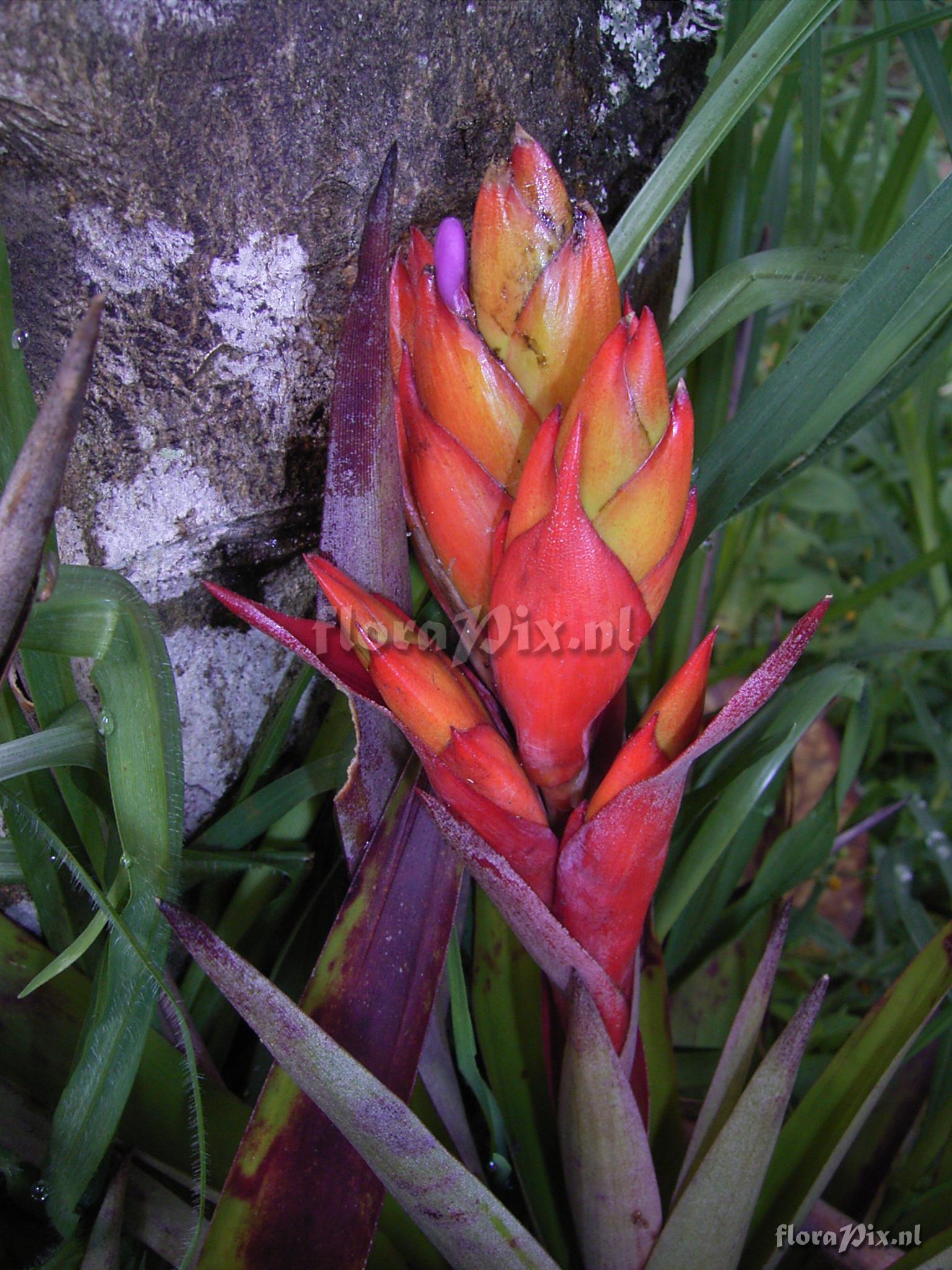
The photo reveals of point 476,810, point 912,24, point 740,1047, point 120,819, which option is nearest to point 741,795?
point 740,1047

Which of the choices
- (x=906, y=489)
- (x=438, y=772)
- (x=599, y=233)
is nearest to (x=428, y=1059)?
(x=438, y=772)

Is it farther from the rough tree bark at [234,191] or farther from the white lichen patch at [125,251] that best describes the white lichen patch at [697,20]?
the white lichen patch at [125,251]

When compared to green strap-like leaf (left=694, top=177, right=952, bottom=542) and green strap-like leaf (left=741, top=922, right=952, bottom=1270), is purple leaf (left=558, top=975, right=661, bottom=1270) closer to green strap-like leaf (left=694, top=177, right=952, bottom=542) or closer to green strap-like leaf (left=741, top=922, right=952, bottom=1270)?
green strap-like leaf (left=741, top=922, right=952, bottom=1270)

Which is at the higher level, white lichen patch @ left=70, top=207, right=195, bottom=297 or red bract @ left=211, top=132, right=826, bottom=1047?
white lichen patch @ left=70, top=207, right=195, bottom=297

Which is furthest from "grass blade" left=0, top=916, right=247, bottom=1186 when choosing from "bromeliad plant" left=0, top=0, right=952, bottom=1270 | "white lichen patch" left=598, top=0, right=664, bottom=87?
"white lichen patch" left=598, top=0, right=664, bottom=87

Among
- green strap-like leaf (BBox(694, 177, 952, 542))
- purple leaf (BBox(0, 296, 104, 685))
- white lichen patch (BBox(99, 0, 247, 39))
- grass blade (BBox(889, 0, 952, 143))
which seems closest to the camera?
purple leaf (BBox(0, 296, 104, 685))

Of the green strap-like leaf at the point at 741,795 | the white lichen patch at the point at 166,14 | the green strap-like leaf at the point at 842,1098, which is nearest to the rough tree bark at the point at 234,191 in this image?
the white lichen patch at the point at 166,14
